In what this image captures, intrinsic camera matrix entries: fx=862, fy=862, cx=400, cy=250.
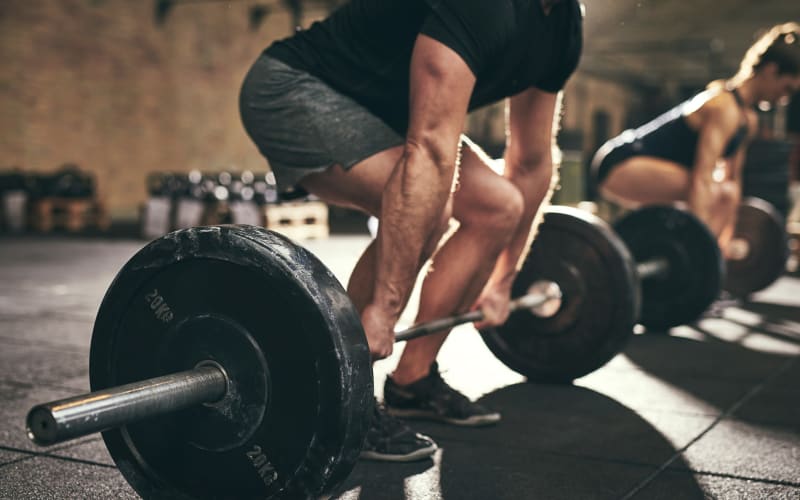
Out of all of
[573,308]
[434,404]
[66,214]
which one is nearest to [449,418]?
[434,404]

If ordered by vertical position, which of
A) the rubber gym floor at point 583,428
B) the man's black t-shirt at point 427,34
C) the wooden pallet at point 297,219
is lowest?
the wooden pallet at point 297,219

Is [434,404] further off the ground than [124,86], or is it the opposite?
[124,86]

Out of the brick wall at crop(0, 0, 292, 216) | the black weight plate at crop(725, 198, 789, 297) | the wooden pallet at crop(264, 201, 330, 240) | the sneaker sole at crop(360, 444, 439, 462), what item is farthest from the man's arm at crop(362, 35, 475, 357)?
the brick wall at crop(0, 0, 292, 216)

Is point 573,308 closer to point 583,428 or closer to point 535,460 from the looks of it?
point 583,428

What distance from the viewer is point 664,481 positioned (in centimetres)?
138

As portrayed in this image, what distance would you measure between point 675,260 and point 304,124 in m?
1.76

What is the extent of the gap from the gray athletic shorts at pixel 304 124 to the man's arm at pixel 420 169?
17 cm

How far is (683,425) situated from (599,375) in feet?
1.62

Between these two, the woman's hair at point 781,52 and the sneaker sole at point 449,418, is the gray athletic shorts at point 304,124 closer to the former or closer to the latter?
the sneaker sole at point 449,418

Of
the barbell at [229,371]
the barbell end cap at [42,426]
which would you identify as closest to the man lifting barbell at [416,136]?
the barbell at [229,371]

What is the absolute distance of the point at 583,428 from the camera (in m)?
1.70

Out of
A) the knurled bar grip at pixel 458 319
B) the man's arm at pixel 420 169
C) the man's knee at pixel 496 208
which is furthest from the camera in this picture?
the man's knee at pixel 496 208

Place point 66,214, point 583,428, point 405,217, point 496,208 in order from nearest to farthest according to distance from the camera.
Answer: point 405,217, point 496,208, point 583,428, point 66,214

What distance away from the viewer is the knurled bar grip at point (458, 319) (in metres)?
1.44
